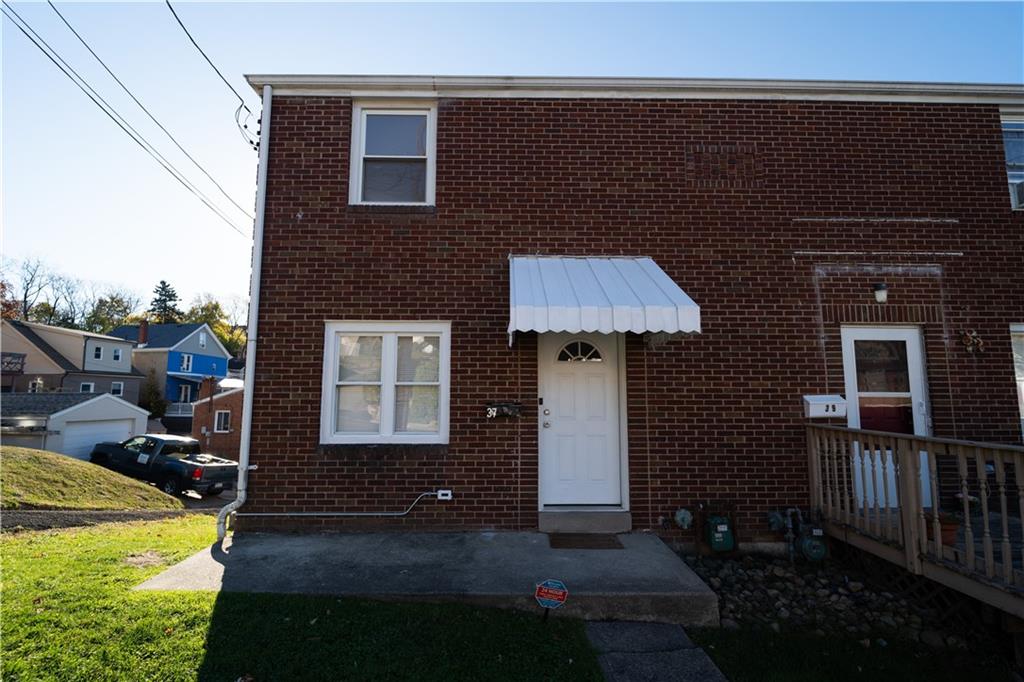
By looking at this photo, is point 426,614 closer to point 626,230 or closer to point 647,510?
point 647,510

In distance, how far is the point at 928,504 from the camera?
6.45 meters

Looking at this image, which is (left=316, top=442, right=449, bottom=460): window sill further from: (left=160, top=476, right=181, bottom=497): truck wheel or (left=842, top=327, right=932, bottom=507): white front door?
(left=160, top=476, right=181, bottom=497): truck wheel

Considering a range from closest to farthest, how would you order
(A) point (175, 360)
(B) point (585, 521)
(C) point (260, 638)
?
1. (C) point (260, 638)
2. (B) point (585, 521)
3. (A) point (175, 360)

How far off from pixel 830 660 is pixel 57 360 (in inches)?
1576

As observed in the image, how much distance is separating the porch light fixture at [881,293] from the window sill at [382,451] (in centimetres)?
595

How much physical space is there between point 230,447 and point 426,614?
3055 centimetres

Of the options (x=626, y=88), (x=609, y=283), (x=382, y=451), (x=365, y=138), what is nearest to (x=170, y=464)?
(x=382, y=451)

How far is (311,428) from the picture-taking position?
632cm

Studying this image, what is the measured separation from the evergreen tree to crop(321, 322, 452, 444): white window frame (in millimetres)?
80124

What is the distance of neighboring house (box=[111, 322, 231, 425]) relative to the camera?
39.3m

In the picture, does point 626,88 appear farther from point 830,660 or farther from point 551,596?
point 830,660

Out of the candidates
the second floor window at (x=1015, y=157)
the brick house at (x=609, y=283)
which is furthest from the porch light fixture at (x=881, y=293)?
the second floor window at (x=1015, y=157)

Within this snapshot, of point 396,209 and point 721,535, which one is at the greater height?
point 396,209

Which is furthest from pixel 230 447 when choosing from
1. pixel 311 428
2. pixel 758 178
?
pixel 758 178
